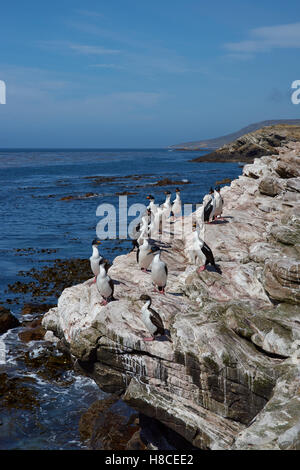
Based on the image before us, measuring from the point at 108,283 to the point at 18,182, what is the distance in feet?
225

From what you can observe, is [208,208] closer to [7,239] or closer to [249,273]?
[249,273]

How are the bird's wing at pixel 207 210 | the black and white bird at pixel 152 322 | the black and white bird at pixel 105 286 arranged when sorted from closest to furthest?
the black and white bird at pixel 152 322, the black and white bird at pixel 105 286, the bird's wing at pixel 207 210

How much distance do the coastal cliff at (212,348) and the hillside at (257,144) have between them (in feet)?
309

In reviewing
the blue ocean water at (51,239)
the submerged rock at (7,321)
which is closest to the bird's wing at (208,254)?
the blue ocean water at (51,239)

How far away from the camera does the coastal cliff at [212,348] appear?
9.74 meters

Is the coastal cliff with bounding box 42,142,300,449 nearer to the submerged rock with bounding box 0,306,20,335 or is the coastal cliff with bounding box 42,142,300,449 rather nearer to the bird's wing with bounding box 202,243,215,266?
the bird's wing with bounding box 202,243,215,266

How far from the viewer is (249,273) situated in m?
14.0

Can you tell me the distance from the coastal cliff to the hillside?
94126mm

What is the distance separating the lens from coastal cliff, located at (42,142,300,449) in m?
9.74

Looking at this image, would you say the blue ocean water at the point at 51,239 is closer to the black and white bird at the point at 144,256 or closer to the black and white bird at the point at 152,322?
the black and white bird at the point at 152,322

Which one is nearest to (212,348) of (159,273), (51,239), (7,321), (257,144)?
(159,273)

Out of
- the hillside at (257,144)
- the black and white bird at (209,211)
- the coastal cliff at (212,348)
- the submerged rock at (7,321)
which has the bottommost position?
the submerged rock at (7,321)

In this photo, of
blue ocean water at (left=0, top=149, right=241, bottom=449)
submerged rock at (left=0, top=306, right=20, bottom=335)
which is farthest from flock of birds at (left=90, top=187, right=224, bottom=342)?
submerged rock at (left=0, top=306, right=20, bottom=335)

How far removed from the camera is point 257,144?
112m
